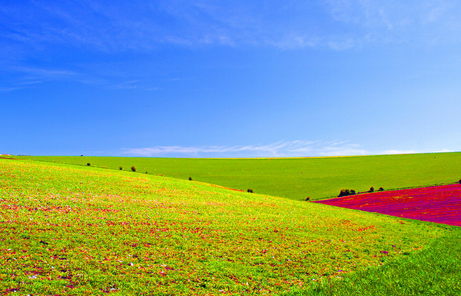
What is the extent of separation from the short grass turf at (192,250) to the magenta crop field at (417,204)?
615 cm

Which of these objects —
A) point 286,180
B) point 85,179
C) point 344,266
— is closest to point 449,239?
point 344,266

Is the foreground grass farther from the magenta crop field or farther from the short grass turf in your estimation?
the magenta crop field

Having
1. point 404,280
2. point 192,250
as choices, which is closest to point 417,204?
point 404,280

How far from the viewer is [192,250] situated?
10570 millimetres

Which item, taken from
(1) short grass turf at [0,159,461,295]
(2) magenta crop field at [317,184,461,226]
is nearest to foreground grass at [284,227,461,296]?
(1) short grass turf at [0,159,461,295]

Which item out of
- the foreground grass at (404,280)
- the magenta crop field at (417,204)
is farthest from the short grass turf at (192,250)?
the magenta crop field at (417,204)

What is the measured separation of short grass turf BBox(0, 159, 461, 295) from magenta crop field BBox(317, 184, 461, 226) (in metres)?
6.15

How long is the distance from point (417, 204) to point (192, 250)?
99.9 feet

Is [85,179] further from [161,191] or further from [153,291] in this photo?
[153,291]

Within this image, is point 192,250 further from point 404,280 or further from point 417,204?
point 417,204

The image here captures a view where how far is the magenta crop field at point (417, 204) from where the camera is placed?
25109 millimetres

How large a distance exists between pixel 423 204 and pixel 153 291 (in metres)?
33.3

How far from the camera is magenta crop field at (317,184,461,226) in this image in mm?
25109

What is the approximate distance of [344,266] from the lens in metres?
9.77
